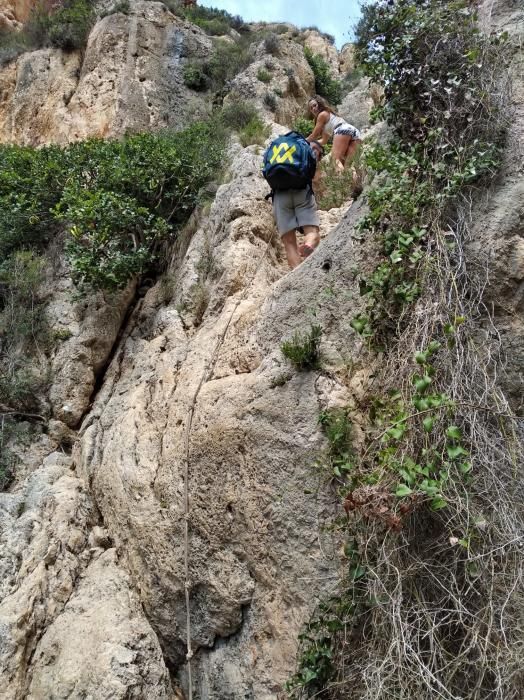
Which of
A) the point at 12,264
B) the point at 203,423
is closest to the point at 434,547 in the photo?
the point at 203,423

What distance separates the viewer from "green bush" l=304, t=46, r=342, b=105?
12445 millimetres

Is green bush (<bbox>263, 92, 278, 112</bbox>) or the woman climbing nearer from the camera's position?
the woman climbing

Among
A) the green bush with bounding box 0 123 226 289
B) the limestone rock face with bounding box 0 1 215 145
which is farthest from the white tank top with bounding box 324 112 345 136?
the limestone rock face with bounding box 0 1 215 145

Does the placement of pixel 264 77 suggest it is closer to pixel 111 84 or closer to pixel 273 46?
pixel 273 46

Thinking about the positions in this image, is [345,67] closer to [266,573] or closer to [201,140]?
[201,140]

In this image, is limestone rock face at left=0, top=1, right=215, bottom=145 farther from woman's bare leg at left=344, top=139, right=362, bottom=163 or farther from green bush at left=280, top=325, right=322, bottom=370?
green bush at left=280, top=325, right=322, bottom=370

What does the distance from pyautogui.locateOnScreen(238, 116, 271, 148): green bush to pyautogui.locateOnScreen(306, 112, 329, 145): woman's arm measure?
1184 mm

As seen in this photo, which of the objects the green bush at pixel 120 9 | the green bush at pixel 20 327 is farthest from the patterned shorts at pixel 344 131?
the green bush at pixel 120 9

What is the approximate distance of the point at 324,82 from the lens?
12.5 m

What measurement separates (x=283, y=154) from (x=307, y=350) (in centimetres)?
225

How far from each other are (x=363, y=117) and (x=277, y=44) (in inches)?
118

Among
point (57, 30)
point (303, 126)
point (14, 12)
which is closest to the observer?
point (303, 126)

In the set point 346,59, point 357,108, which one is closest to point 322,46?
point 346,59

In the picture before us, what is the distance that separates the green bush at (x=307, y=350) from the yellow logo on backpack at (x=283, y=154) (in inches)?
79.6
